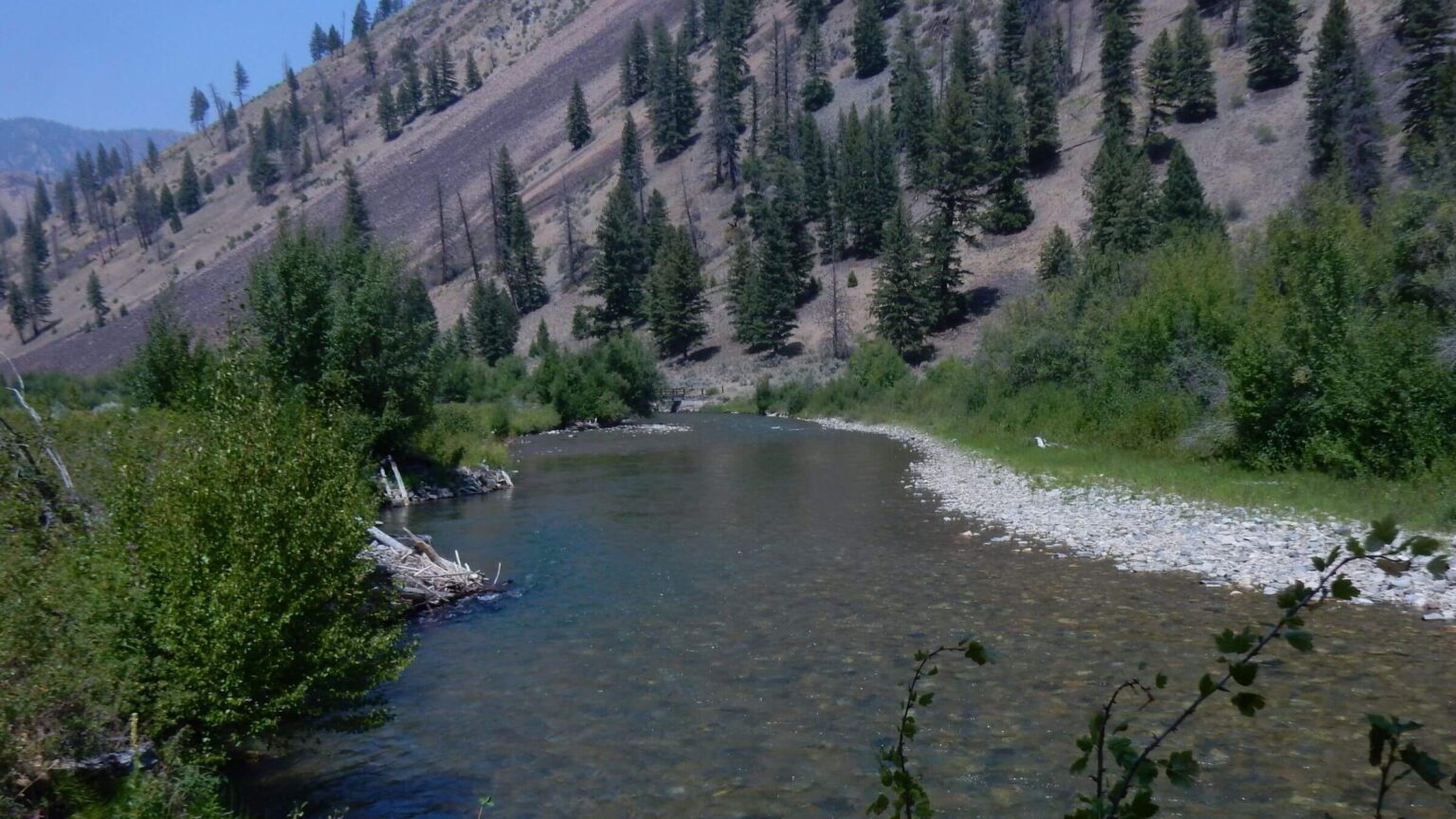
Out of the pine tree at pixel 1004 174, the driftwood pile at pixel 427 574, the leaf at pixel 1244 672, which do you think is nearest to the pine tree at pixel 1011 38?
the pine tree at pixel 1004 174

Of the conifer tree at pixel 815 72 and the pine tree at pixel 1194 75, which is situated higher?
the conifer tree at pixel 815 72

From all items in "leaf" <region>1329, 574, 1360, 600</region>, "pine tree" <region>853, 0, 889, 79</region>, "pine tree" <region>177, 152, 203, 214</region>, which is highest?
"pine tree" <region>177, 152, 203, 214</region>

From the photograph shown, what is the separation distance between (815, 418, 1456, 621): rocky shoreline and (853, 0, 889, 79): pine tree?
90792mm

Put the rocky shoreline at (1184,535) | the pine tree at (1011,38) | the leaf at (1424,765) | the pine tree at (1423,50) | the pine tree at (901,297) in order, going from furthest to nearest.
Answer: the pine tree at (1011,38)
the pine tree at (901,297)
the pine tree at (1423,50)
the rocky shoreline at (1184,535)
the leaf at (1424,765)

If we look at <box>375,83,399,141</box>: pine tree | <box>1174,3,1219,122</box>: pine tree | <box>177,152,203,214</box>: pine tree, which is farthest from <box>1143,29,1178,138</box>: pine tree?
<box>177,152,203,214</box>: pine tree

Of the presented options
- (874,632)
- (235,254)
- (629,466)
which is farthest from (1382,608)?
(235,254)

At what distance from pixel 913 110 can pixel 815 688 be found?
8453 cm

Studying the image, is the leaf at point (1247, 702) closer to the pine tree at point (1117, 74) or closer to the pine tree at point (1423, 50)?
the pine tree at point (1423, 50)

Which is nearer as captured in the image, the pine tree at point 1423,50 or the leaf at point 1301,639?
the leaf at point 1301,639

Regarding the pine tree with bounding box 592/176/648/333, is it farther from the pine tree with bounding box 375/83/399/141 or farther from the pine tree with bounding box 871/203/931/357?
the pine tree with bounding box 375/83/399/141

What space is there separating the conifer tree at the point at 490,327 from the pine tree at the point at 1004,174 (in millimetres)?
41298

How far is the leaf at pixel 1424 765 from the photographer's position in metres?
1.94

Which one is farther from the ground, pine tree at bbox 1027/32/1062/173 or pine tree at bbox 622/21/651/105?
pine tree at bbox 622/21/651/105

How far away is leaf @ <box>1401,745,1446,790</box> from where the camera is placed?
1.94 meters
